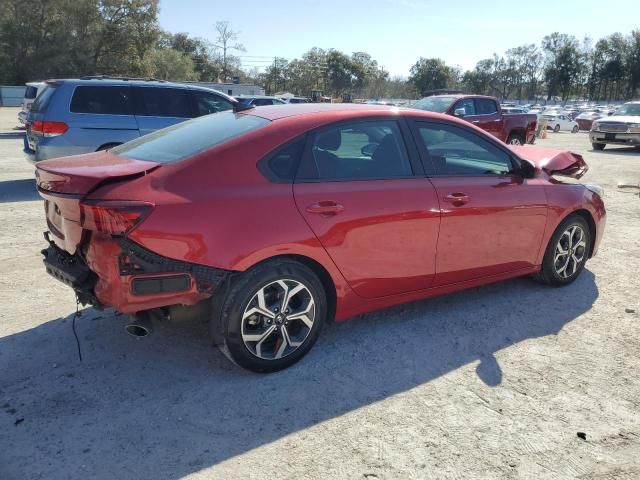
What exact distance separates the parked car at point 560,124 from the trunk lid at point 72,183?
37.4m

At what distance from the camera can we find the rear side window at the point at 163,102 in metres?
8.96

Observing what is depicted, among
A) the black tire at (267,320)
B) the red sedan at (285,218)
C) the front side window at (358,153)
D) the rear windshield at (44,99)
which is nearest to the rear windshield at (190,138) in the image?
the red sedan at (285,218)

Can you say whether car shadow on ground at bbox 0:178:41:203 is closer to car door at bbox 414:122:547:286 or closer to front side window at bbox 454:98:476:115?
car door at bbox 414:122:547:286

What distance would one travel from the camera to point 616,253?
20.2 feet

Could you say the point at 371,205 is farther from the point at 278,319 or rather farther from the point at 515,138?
the point at 515,138

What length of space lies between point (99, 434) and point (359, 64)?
84.8m

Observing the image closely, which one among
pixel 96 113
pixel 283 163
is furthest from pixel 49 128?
pixel 283 163

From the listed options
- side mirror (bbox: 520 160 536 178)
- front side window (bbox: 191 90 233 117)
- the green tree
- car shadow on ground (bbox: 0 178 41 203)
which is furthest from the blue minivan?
the green tree

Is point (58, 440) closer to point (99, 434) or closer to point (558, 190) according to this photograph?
point (99, 434)

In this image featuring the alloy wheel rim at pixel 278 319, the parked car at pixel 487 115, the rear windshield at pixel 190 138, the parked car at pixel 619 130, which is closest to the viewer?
the alloy wheel rim at pixel 278 319

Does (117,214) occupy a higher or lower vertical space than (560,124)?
lower

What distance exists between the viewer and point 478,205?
13.4 feet

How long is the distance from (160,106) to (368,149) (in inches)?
251

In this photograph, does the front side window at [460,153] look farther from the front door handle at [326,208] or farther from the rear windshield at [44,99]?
the rear windshield at [44,99]
